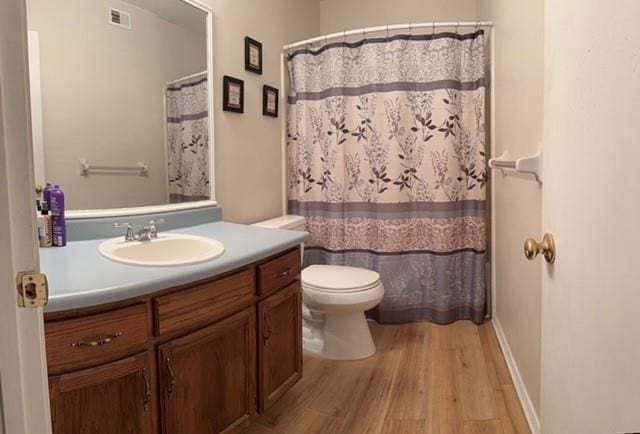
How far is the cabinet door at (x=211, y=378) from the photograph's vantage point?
1.26 m

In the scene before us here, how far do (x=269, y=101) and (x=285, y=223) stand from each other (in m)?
0.82

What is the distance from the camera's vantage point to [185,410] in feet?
4.28

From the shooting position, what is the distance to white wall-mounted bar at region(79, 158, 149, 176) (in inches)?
65.1

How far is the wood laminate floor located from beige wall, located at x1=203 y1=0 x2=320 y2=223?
1023 millimetres

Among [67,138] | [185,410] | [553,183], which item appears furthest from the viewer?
[67,138]

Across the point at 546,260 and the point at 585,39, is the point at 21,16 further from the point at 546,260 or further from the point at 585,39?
the point at 546,260

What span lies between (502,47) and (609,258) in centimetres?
218

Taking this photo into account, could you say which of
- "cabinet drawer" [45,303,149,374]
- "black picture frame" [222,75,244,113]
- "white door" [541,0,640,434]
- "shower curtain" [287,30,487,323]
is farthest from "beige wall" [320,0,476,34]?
"cabinet drawer" [45,303,149,374]

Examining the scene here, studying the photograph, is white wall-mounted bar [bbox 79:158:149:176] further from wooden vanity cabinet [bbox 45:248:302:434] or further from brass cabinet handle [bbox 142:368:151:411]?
brass cabinet handle [bbox 142:368:151:411]

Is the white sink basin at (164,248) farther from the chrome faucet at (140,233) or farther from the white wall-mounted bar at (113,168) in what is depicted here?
the white wall-mounted bar at (113,168)

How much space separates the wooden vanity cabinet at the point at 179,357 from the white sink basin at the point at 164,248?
0.21 m

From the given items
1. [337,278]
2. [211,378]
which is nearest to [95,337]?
[211,378]

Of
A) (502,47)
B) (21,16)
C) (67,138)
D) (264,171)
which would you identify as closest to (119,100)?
(67,138)

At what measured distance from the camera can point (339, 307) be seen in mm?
2279
